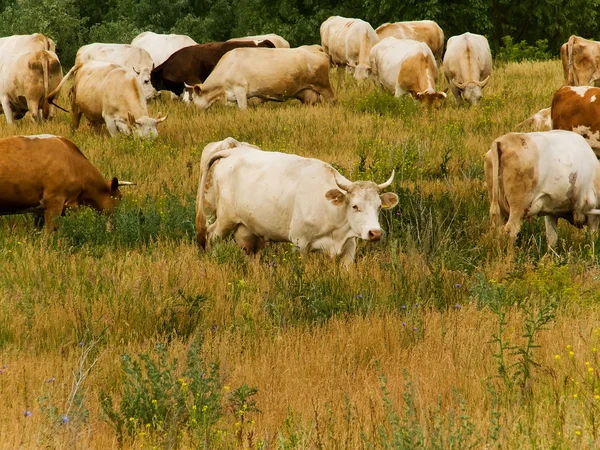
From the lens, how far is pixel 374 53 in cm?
2231

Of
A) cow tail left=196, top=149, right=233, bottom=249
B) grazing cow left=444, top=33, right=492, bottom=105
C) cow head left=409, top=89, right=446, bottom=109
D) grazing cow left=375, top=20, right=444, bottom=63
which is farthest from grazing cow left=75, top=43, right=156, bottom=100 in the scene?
cow tail left=196, top=149, right=233, bottom=249

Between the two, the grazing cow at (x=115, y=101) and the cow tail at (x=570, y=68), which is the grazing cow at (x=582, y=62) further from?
the grazing cow at (x=115, y=101)

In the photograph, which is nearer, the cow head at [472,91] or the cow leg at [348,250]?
the cow leg at [348,250]

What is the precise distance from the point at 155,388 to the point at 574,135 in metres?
5.95

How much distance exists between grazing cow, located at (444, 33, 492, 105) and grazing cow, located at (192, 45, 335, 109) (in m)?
2.61

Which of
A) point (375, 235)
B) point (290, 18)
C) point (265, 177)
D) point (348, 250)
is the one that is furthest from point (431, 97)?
point (290, 18)

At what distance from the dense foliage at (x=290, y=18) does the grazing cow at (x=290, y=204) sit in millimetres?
25112

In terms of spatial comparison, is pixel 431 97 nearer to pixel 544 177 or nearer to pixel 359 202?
pixel 544 177

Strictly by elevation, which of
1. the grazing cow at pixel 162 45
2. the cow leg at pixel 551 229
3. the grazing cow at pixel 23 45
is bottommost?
the grazing cow at pixel 162 45

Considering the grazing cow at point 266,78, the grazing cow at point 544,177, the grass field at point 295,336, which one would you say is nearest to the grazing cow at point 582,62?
the grazing cow at point 266,78

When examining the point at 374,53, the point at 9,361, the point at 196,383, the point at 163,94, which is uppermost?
the point at 196,383

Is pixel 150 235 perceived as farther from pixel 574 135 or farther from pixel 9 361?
pixel 574 135

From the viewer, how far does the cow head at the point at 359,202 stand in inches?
328

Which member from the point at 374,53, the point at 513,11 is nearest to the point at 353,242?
the point at 374,53
